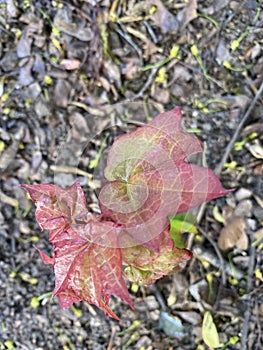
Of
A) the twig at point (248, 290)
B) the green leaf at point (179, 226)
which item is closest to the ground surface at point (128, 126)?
the twig at point (248, 290)

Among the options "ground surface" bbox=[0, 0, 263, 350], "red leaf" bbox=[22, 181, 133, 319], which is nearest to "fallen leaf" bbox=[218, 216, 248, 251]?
"ground surface" bbox=[0, 0, 263, 350]

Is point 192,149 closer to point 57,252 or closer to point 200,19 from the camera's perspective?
point 57,252

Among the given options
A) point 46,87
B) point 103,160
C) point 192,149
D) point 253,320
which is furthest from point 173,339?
point 46,87

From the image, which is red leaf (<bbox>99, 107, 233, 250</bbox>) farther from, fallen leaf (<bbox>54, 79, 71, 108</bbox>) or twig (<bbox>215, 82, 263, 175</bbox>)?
fallen leaf (<bbox>54, 79, 71, 108</bbox>)

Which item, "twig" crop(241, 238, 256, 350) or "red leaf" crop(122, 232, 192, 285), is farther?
"twig" crop(241, 238, 256, 350)

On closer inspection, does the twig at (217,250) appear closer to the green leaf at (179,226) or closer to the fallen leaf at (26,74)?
the green leaf at (179,226)

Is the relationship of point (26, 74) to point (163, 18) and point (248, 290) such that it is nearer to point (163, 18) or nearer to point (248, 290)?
point (163, 18)
